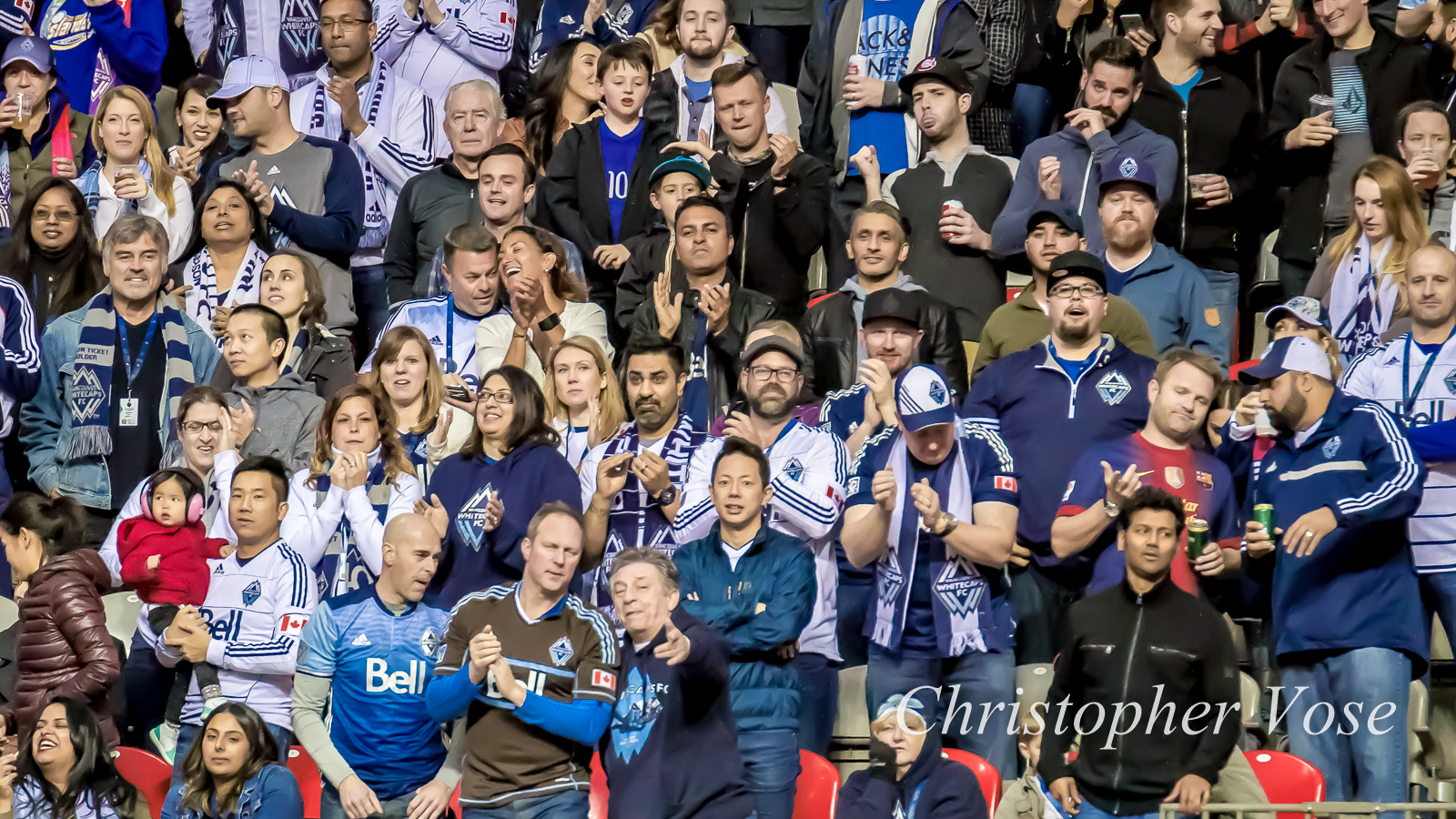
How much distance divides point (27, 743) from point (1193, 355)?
194 inches

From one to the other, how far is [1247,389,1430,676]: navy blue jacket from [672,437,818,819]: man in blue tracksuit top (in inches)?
72.0

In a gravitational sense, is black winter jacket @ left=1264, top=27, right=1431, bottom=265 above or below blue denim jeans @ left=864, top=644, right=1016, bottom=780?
above

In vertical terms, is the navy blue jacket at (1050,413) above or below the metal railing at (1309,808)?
above

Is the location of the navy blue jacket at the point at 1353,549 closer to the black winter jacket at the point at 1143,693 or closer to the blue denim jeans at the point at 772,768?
the black winter jacket at the point at 1143,693

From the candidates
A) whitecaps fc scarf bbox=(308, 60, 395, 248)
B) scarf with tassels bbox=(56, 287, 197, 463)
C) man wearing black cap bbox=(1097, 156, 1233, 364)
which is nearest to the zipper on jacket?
man wearing black cap bbox=(1097, 156, 1233, 364)

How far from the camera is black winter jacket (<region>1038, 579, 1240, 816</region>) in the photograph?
718 centimetres

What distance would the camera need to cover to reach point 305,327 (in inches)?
394

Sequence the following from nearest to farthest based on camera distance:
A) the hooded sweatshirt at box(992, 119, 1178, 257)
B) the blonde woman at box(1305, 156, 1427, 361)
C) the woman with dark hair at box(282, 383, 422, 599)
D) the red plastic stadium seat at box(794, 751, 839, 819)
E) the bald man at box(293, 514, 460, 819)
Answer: the red plastic stadium seat at box(794, 751, 839, 819) < the bald man at box(293, 514, 460, 819) < the woman with dark hair at box(282, 383, 422, 599) < the blonde woman at box(1305, 156, 1427, 361) < the hooded sweatshirt at box(992, 119, 1178, 257)

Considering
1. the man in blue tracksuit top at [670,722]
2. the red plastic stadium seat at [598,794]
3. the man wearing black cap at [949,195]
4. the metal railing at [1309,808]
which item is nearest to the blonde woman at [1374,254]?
the man wearing black cap at [949,195]

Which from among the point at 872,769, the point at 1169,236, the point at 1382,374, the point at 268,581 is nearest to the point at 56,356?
the point at 268,581

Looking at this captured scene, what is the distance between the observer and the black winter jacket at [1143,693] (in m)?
7.18

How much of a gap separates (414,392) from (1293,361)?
3780 mm

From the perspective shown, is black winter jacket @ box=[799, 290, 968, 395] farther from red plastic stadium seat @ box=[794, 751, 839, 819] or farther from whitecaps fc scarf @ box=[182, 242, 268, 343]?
whitecaps fc scarf @ box=[182, 242, 268, 343]

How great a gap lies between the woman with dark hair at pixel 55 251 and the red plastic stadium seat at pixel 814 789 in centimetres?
496
